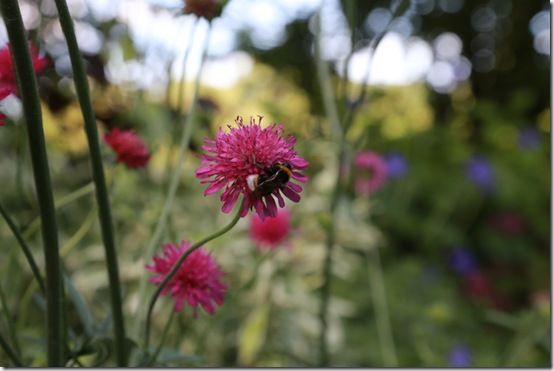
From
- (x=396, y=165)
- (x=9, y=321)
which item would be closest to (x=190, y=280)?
(x=9, y=321)

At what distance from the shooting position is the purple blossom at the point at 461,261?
1.91m

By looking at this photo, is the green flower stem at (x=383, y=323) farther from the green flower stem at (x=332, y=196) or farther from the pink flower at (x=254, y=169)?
the pink flower at (x=254, y=169)

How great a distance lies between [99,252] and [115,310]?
2.42ft

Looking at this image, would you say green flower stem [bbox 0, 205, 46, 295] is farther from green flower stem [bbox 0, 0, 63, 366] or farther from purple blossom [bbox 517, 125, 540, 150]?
purple blossom [bbox 517, 125, 540, 150]

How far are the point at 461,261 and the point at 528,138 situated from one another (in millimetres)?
472

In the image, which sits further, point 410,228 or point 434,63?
point 410,228

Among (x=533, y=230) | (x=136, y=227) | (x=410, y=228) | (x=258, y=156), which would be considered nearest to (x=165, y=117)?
(x=136, y=227)

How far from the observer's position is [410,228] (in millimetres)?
Answer: 2006

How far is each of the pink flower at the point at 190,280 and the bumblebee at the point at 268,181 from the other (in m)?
0.15

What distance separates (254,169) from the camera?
0.34 metres

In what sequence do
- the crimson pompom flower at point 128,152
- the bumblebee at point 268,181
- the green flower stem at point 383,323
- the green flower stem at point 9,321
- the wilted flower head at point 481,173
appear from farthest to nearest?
the wilted flower head at point 481,173
the green flower stem at point 383,323
the crimson pompom flower at point 128,152
the green flower stem at point 9,321
the bumblebee at point 268,181

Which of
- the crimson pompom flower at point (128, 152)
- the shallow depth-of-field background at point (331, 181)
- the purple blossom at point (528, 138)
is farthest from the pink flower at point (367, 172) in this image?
the purple blossom at point (528, 138)

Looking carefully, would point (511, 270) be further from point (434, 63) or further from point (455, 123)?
point (434, 63)

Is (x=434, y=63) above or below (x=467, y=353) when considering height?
above
